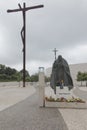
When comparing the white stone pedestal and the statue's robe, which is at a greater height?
the statue's robe

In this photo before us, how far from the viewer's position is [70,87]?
1541cm

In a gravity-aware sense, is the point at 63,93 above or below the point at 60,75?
below

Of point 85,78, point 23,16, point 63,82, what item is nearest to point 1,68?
point 85,78

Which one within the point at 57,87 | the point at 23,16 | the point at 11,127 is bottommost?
the point at 11,127

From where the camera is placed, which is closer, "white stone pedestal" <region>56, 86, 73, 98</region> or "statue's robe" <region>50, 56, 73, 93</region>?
"white stone pedestal" <region>56, 86, 73, 98</region>

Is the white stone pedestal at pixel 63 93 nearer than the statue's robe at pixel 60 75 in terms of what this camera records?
Yes

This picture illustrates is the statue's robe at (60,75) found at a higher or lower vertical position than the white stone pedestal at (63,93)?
higher

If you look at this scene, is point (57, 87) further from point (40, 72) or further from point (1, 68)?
point (1, 68)

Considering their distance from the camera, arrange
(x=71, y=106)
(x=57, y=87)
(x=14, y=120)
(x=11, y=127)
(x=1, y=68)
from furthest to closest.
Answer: (x=1, y=68) → (x=57, y=87) → (x=71, y=106) → (x=14, y=120) → (x=11, y=127)

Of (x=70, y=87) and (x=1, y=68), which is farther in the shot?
(x=1, y=68)

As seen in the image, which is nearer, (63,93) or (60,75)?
(63,93)

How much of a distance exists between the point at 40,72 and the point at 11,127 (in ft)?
21.4

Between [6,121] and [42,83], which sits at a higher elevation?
[42,83]

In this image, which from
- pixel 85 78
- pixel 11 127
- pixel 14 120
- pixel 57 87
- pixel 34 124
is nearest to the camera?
pixel 11 127
